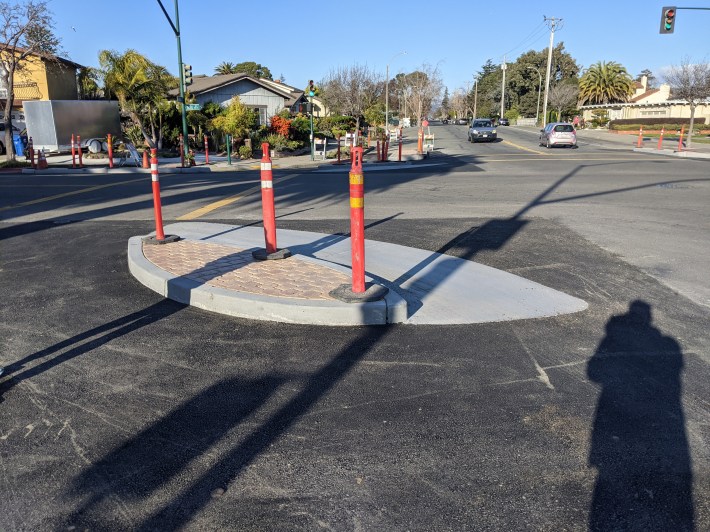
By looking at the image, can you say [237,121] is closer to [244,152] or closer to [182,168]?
[244,152]

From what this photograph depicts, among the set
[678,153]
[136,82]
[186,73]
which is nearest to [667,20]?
[678,153]

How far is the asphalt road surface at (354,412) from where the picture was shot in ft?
8.80

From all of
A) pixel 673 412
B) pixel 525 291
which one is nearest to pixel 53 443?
pixel 673 412

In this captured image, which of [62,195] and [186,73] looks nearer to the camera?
[62,195]

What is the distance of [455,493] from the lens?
9.08 feet

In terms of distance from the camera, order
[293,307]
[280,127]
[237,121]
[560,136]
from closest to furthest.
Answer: [293,307], [237,121], [280,127], [560,136]

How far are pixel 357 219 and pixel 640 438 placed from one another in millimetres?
2716

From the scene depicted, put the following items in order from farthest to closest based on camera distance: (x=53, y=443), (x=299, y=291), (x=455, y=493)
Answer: (x=299, y=291) < (x=53, y=443) < (x=455, y=493)

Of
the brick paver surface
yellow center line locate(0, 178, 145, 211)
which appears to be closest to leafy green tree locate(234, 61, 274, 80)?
yellow center line locate(0, 178, 145, 211)

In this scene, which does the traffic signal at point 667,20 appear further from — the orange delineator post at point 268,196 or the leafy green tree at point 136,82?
the orange delineator post at point 268,196

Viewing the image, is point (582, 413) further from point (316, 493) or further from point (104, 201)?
point (104, 201)

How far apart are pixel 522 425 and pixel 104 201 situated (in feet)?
39.3

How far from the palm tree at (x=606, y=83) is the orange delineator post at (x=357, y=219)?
90419 mm

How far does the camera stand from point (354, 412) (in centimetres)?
351
